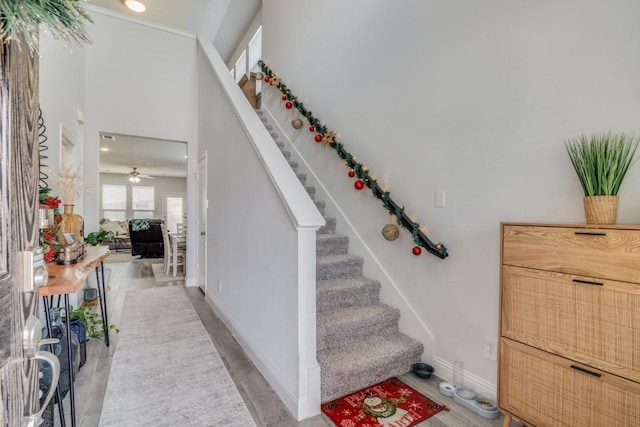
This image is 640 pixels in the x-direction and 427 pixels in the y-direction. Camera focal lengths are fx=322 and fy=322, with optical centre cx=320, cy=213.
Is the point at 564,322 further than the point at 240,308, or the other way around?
the point at 240,308

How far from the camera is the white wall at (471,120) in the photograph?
5.08ft

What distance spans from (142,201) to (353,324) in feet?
39.8

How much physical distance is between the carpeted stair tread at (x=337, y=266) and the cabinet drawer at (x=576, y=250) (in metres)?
1.45

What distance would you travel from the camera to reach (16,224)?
615 mm

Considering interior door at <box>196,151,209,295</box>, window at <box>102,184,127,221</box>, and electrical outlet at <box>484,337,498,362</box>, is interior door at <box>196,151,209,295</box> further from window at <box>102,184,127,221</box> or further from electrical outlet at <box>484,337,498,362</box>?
window at <box>102,184,127,221</box>

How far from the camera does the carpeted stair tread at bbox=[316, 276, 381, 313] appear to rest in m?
2.52

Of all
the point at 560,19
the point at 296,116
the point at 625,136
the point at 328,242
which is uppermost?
the point at 296,116

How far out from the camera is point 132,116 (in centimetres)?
464

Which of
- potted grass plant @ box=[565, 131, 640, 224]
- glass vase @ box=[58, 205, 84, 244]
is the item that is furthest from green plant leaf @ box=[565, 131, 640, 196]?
glass vase @ box=[58, 205, 84, 244]

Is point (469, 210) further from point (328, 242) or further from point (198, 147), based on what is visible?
point (198, 147)

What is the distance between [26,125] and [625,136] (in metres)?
2.11

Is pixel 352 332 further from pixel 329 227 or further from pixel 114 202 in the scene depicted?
pixel 114 202

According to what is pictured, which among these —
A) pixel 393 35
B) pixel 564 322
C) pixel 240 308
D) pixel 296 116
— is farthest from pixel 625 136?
pixel 296 116

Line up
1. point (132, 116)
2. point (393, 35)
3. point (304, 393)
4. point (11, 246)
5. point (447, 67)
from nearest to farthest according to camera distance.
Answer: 1. point (11, 246)
2. point (304, 393)
3. point (447, 67)
4. point (393, 35)
5. point (132, 116)
